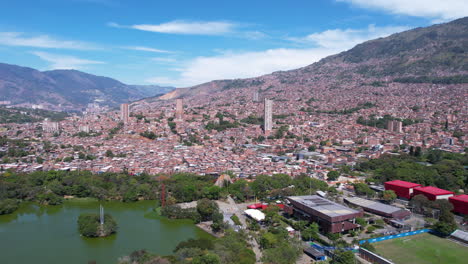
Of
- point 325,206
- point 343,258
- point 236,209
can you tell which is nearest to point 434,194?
point 325,206

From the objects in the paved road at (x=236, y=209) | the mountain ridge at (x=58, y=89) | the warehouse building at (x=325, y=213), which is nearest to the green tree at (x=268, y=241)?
the paved road at (x=236, y=209)

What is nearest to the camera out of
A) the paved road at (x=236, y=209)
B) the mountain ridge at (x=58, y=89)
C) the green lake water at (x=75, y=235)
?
the green lake water at (x=75, y=235)

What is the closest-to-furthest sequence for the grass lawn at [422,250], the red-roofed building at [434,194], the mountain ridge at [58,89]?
the grass lawn at [422,250] → the red-roofed building at [434,194] → the mountain ridge at [58,89]

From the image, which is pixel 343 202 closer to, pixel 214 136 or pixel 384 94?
pixel 214 136

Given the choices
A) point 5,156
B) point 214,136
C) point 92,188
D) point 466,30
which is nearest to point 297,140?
point 214,136

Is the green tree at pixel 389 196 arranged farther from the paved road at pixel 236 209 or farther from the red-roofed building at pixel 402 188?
the paved road at pixel 236 209

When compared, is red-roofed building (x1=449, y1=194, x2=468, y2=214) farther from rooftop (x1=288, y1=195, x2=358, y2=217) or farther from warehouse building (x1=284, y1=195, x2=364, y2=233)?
rooftop (x1=288, y1=195, x2=358, y2=217)
